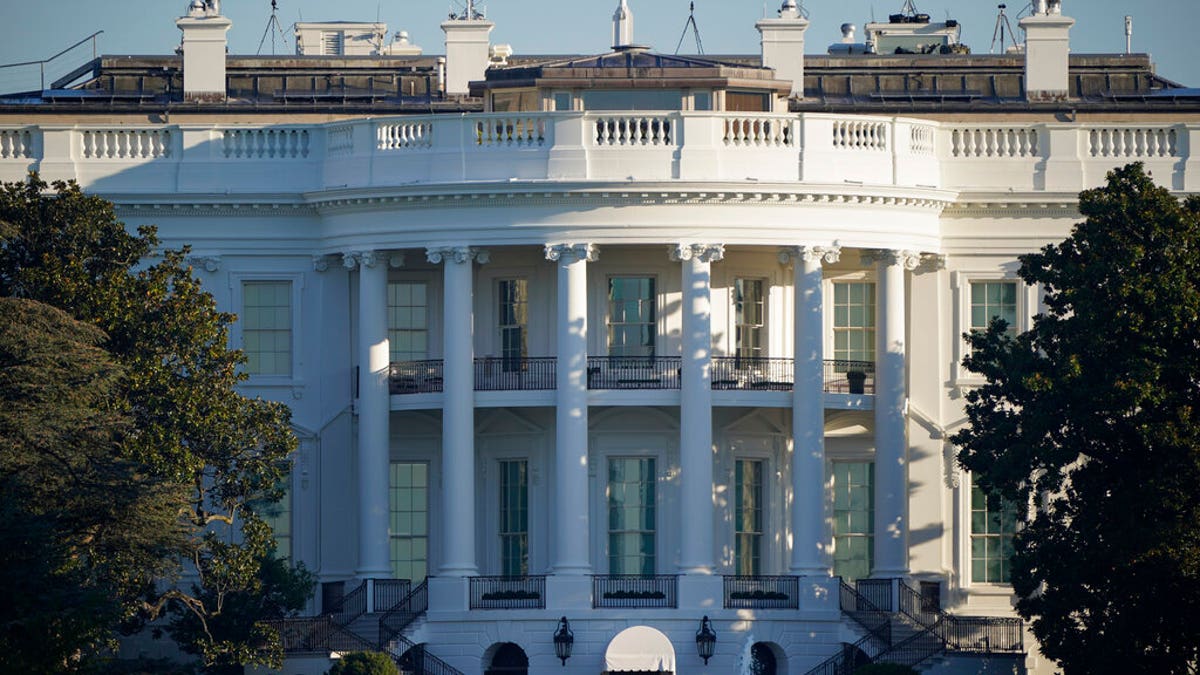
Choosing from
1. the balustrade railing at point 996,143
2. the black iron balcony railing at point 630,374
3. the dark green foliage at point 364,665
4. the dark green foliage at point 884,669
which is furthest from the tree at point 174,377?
the balustrade railing at point 996,143

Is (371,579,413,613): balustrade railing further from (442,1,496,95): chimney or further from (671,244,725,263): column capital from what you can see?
(442,1,496,95): chimney

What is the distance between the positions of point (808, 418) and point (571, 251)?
601 centimetres

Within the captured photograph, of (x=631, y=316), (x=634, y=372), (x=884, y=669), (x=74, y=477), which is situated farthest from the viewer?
(x=631, y=316)

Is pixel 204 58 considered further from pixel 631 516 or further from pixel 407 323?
pixel 631 516

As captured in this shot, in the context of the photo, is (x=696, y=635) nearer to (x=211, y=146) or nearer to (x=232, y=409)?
(x=232, y=409)

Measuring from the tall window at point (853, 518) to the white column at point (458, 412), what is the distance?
322 inches

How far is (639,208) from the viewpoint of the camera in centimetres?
6806

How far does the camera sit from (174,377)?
6372 centimetres

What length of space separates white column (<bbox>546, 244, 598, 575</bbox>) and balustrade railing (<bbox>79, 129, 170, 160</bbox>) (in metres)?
9.75

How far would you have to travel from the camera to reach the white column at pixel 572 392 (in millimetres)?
68188

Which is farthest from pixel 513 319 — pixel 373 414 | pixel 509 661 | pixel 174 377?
pixel 174 377

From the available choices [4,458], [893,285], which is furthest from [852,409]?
[4,458]

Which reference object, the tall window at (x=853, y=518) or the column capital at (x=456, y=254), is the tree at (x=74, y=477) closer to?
the column capital at (x=456, y=254)

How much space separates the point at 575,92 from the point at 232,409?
37.8 feet
